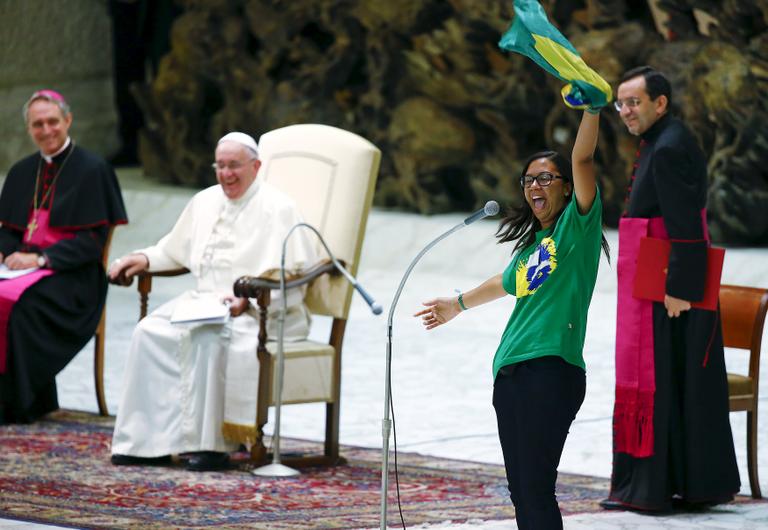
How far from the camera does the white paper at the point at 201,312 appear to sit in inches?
259

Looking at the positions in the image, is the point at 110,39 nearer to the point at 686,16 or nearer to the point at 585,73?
the point at 686,16

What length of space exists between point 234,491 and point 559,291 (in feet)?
7.87

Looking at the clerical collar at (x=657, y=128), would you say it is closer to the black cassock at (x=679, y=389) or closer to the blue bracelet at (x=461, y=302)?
the black cassock at (x=679, y=389)

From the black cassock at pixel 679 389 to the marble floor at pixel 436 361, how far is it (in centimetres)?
13

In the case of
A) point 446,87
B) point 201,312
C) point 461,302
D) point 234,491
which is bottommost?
point 234,491

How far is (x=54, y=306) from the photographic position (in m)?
7.80

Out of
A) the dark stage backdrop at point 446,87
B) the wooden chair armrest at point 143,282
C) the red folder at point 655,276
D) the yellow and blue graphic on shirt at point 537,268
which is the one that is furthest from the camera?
the dark stage backdrop at point 446,87

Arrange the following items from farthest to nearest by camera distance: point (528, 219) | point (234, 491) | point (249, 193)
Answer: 1. point (249, 193)
2. point (234, 491)
3. point (528, 219)

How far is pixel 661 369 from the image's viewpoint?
580cm

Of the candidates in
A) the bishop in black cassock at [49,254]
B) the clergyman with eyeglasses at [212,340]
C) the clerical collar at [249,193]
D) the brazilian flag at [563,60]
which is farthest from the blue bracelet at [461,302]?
the bishop in black cassock at [49,254]

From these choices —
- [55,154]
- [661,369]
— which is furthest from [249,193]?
[661,369]

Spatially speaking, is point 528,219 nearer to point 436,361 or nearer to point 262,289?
point 262,289

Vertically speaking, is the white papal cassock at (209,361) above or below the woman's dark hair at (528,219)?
below

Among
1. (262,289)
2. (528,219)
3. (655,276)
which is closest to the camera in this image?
(528,219)
